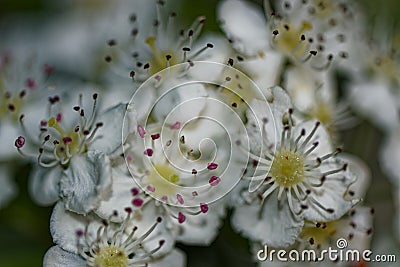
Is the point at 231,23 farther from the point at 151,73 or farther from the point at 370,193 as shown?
the point at 370,193

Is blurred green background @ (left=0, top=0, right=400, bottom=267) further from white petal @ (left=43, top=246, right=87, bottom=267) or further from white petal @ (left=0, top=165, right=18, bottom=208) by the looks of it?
white petal @ (left=43, top=246, right=87, bottom=267)

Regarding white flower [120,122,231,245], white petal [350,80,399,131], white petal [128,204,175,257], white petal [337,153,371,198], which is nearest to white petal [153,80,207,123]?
white flower [120,122,231,245]

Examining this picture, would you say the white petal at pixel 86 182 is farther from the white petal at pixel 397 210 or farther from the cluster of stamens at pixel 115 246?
the white petal at pixel 397 210

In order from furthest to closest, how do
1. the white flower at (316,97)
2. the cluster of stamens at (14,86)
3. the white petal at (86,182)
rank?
the cluster of stamens at (14,86), the white flower at (316,97), the white petal at (86,182)

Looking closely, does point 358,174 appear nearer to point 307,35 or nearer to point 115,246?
point 307,35

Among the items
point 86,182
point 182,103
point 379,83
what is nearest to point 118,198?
point 86,182

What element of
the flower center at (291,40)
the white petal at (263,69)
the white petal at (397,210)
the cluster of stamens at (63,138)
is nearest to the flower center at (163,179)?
the cluster of stamens at (63,138)
